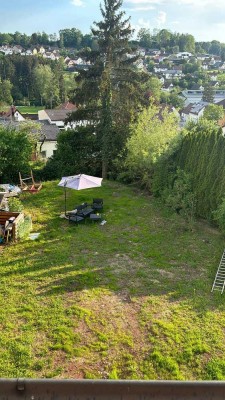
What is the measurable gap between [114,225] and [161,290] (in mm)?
5634

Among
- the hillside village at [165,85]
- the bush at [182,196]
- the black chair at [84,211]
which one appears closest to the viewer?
the black chair at [84,211]

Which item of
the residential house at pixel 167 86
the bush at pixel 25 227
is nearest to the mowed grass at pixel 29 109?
the residential house at pixel 167 86

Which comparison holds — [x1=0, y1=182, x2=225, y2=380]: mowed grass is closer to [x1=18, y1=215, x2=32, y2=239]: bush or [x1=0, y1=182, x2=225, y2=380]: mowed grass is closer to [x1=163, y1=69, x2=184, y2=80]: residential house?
[x1=18, y1=215, x2=32, y2=239]: bush

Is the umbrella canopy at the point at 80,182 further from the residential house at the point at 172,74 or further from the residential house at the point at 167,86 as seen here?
the residential house at the point at 172,74

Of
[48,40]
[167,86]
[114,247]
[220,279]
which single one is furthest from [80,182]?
[48,40]

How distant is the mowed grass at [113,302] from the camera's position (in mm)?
8219

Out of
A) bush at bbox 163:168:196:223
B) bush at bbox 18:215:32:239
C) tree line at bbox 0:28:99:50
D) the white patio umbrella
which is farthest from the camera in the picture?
tree line at bbox 0:28:99:50

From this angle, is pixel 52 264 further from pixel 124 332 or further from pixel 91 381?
pixel 91 381

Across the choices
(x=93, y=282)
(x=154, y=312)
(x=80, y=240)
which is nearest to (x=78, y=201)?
(x=80, y=240)

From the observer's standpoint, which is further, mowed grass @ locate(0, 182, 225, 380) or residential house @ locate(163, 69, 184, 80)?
residential house @ locate(163, 69, 184, 80)

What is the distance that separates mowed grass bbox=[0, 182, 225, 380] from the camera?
822 centimetres

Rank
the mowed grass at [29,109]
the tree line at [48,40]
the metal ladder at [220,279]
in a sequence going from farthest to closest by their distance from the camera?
the tree line at [48,40] < the mowed grass at [29,109] < the metal ladder at [220,279]

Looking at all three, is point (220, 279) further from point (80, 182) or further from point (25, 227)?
point (25, 227)

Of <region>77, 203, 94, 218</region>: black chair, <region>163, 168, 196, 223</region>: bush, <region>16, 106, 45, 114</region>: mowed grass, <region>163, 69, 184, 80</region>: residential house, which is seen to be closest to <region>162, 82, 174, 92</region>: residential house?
<region>163, 69, 184, 80</region>: residential house
